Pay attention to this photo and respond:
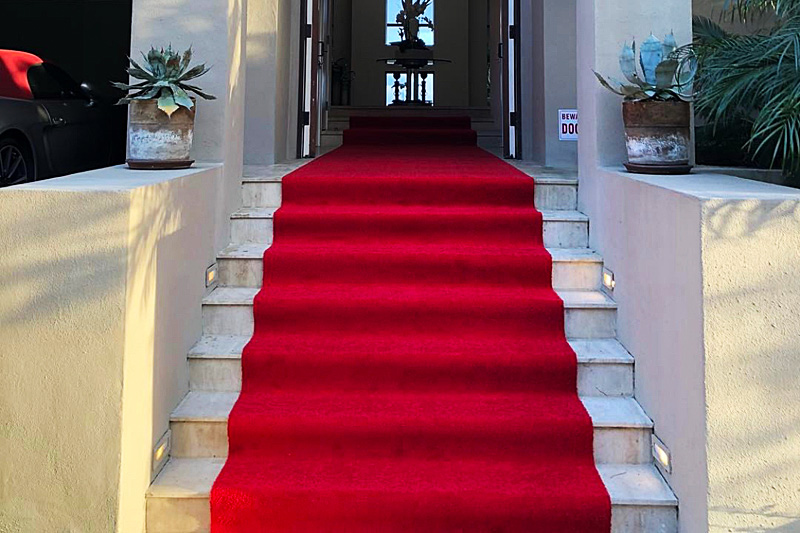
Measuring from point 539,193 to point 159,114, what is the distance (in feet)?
6.19

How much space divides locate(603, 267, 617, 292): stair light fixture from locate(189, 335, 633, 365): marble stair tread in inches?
9.4

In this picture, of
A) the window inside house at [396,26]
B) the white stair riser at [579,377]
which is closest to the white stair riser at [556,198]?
the white stair riser at [579,377]

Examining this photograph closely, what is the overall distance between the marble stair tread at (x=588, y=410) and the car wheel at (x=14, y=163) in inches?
86.8

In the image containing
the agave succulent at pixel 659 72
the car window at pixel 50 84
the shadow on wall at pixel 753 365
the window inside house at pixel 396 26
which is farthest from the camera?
the window inside house at pixel 396 26

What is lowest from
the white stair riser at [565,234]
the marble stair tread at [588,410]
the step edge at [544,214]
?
the marble stair tread at [588,410]

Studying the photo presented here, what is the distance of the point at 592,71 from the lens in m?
3.07

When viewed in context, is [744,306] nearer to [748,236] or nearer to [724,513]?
[748,236]

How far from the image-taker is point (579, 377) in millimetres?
2537

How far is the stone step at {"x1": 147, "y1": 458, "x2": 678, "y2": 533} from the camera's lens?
2.08 meters

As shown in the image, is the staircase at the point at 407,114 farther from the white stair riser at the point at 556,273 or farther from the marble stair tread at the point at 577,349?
the marble stair tread at the point at 577,349

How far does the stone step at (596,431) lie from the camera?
230 cm

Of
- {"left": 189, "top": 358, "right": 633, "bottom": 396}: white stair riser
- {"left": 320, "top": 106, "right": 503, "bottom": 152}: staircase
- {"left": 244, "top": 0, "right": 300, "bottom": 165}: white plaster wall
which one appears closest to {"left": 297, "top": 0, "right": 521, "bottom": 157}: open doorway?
{"left": 320, "top": 106, "right": 503, "bottom": 152}: staircase

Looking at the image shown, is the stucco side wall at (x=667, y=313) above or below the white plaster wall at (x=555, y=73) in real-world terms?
below

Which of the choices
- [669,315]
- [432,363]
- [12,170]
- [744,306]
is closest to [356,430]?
[432,363]
